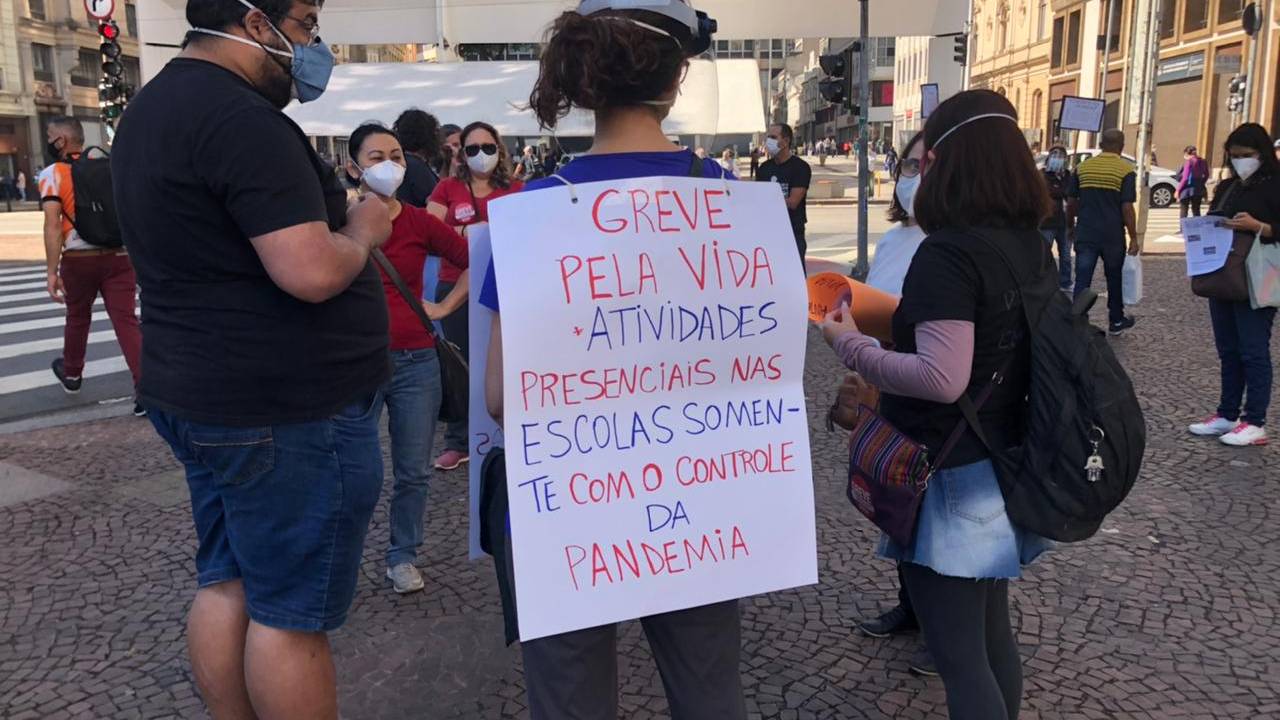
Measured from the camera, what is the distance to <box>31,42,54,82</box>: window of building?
44.9m

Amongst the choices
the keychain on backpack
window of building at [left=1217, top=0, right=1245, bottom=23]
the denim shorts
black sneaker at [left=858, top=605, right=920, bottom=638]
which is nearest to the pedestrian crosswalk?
the denim shorts

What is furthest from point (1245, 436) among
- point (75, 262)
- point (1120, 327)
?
point (75, 262)

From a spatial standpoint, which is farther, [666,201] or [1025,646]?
[1025,646]

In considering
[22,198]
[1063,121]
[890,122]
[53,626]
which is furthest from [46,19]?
[890,122]

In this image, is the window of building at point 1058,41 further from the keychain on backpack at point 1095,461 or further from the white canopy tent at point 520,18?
the keychain on backpack at point 1095,461

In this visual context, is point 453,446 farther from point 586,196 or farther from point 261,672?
point 586,196

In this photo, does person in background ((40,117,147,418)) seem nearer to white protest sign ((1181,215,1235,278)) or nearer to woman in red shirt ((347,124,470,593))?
woman in red shirt ((347,124,470,593))

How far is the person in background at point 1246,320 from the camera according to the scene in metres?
5.32

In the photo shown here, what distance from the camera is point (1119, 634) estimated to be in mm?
3330

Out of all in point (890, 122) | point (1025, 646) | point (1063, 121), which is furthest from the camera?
point (890, 122)

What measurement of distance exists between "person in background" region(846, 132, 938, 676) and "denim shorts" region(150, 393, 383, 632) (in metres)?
1.64

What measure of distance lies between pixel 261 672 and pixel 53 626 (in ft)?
6.37

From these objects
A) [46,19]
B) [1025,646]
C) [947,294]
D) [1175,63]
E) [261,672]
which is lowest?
[1025,646]

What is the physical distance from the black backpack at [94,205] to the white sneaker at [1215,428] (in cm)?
674
